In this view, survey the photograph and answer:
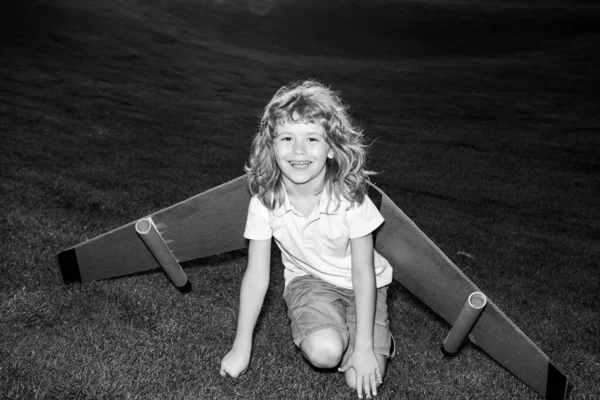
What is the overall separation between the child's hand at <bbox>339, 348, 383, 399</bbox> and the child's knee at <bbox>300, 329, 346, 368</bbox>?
8cm

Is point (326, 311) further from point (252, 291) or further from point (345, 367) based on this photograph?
point (252, 291)

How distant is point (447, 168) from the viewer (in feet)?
31.8

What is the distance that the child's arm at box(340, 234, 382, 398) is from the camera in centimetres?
269

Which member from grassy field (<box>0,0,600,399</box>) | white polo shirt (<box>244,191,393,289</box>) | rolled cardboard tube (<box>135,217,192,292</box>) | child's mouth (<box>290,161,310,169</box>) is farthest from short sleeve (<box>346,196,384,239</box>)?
rolled cardboard tube (<box>135,217,192,292</box>)

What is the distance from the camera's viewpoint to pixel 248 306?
2.87m

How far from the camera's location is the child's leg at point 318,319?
2.73m

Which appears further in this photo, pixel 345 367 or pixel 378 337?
pixel 378 337

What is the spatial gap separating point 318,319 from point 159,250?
1176 millimetres

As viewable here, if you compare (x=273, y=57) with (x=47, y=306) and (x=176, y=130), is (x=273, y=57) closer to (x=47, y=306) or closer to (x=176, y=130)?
(x=176, y=130)

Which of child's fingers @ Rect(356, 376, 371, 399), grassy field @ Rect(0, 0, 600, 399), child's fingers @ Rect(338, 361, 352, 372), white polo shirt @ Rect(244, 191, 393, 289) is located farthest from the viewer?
grassy field @ Rect(0, 0, 600, 399)

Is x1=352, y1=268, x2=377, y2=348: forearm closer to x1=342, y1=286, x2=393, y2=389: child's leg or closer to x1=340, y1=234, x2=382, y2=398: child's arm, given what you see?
x1=340, y1=234, x2=382, y2=398: child's arm

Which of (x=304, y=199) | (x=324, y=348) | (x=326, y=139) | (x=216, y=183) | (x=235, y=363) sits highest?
(x=326, y=139)

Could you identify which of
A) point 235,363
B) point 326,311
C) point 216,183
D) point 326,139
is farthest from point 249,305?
point 216,183

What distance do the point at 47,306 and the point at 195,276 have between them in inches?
41.0
